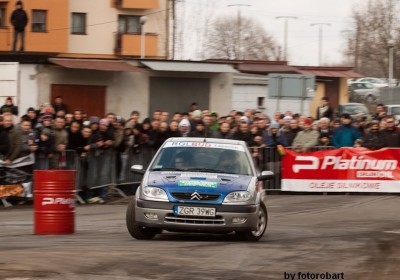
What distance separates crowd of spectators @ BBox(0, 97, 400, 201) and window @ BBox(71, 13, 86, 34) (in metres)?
31.3

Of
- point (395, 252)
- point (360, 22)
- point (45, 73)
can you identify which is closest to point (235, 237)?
point (395, 252)

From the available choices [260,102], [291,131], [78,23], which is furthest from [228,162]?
[78,23]

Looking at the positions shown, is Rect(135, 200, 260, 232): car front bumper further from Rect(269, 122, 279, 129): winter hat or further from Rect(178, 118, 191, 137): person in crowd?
Rect(269, 122, 279, 129): winter hat

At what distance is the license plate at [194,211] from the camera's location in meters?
14.3

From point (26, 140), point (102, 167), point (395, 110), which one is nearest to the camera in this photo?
point (26, 140)

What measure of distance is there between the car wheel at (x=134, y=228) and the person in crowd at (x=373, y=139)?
12124 millimetres

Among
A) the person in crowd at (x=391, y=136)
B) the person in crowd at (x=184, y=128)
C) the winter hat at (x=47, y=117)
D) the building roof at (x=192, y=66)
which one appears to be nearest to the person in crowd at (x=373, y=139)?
the person in crowd at (x=391, y=136)

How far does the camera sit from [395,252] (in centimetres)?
1362

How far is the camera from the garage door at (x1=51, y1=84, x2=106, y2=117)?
119ft


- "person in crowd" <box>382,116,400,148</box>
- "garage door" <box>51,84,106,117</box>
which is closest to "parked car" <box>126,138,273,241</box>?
"person in crowd" <box>382,116,400,148</box>

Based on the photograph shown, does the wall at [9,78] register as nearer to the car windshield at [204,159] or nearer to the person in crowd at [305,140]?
the person in crowd at [305,140]

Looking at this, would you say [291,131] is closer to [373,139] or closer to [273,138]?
[273,138]

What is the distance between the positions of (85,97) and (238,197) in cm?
2302

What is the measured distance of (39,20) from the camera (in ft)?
185
